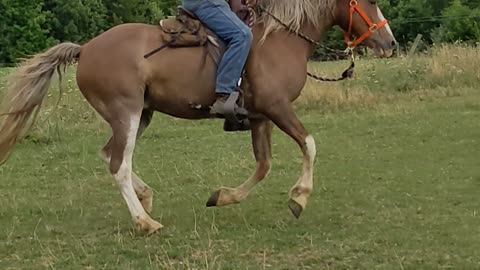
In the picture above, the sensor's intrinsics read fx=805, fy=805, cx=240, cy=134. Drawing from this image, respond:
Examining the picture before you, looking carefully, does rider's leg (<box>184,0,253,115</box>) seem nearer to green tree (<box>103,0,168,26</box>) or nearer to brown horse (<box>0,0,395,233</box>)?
brown horse (<box>0,0,395,233</box>)

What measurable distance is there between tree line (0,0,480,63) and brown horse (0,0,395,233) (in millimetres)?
47048

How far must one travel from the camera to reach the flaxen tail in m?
7.29

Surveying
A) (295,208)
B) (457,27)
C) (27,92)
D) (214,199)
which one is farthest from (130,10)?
(295,208)

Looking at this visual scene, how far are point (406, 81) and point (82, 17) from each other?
50.9 metres

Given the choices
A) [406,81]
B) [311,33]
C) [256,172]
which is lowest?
[406,81]

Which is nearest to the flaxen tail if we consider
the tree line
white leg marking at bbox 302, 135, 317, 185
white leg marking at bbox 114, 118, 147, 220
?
white leg marking at bbox 114, 118, 147, 220

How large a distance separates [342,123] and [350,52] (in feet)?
21.5

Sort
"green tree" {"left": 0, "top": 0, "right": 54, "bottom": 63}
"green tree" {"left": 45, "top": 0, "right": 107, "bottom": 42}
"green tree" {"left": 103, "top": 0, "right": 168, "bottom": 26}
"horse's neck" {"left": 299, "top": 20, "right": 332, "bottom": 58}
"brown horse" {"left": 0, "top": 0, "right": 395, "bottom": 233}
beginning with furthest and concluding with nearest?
"green tree" {"left": 103, "top": 0, "right": 168, "bottom": 26} → "green tree" {"left": 45, "top": 0, "right": 107, "bottom": 42} → "green tree" {"left": 0, "top": 0, "right": 54, "bottom": 63} → "horse's neck" {"left": 299, "top": 20, "right": 332, "bottom": 58} → "brown horse" {"left": 0, "top": 0, "right": 395, "bottom": 233}

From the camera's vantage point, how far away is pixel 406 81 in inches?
717

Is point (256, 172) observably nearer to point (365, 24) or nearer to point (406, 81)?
point (365, 24)

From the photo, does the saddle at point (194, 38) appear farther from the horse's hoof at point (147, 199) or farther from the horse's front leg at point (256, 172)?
the horse's hoof at point (147, 199)

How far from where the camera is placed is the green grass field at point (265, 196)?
600cm

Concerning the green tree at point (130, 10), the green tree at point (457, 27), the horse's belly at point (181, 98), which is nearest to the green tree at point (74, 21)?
the green tree at point (130, 10)

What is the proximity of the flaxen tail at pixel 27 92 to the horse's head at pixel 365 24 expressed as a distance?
2.50 m
